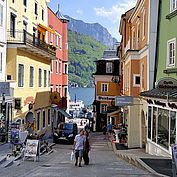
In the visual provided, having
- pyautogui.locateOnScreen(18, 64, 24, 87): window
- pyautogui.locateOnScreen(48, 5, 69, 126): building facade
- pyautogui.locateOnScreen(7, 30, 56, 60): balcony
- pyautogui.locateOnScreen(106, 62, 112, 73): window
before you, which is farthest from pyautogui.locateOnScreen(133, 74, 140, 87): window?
pyautogui.locateOnScreen(106, 62, 112, 73): window

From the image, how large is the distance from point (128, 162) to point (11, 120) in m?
10.8

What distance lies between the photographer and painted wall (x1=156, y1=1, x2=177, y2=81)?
19.5 m

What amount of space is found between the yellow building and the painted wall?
9479 millimetres

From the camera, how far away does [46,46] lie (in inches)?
1437

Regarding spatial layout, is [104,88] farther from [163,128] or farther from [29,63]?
[163,128]

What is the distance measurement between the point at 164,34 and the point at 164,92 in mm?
4476

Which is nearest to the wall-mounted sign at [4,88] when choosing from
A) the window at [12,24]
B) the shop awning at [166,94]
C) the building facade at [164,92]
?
the window at [12,24]

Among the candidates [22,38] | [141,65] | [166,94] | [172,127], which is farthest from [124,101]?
[166,94]

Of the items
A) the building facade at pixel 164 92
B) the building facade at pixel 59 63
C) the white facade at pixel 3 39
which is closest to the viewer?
the building facade at pixel 164 92

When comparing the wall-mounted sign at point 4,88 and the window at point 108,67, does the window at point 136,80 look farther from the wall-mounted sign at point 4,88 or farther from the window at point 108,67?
the window at point 108,67

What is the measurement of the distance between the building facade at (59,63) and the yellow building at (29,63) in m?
3.38

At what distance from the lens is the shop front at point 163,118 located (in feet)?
57.5

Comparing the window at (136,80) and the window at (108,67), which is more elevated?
the window at (108,67)

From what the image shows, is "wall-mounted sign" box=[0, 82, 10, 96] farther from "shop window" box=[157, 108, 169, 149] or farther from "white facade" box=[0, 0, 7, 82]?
"shop window" box=[157, 108, 169, 149]
